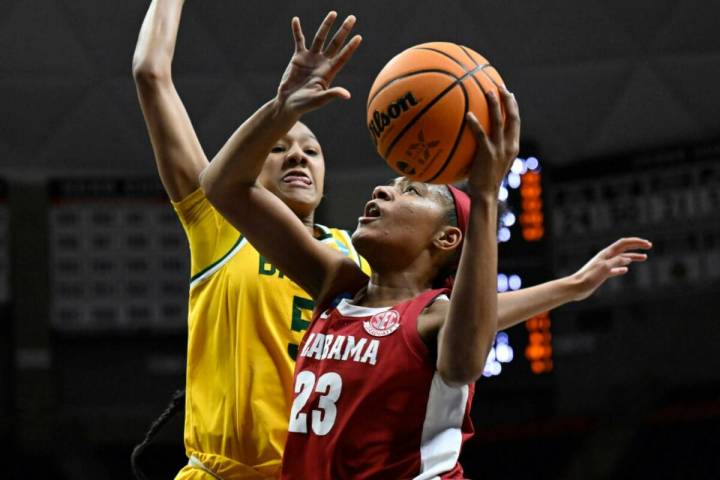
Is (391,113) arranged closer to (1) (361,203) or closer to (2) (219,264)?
(2) (219,264)

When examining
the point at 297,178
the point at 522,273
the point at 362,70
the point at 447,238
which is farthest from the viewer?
the point at 362,70

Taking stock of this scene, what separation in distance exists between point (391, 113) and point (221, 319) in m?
1.00

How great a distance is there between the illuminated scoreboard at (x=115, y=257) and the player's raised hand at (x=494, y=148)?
6.74 metres

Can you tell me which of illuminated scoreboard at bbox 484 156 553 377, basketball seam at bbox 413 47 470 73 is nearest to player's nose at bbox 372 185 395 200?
basketball seam at bbox 413 47 470 73

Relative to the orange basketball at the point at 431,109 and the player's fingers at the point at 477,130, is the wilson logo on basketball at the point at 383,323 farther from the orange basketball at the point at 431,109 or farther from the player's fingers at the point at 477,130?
the player's fingers at the point at 477,130

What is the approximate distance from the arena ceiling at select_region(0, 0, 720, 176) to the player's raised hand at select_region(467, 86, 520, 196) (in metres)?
6.89

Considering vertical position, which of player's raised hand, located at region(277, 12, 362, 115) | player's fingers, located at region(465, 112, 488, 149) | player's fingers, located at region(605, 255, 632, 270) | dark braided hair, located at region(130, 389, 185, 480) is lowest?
dark braided hair, located at region(130, 389, 185, 480)

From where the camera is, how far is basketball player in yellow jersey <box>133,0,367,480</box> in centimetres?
329

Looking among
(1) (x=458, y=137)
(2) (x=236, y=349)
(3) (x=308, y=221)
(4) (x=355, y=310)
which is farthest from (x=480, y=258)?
(3) (x=308, y=221)

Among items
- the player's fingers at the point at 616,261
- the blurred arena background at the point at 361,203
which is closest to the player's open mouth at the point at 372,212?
the player's fingers at the point at 616,261

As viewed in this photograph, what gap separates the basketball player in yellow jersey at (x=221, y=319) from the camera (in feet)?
10.8

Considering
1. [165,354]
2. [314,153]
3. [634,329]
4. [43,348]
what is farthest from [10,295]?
[314,153]

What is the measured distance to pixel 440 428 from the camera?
270 cm

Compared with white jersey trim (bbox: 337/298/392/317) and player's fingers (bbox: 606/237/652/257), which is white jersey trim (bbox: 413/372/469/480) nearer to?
white jersey trim (bbox: 337/298/392/317)
